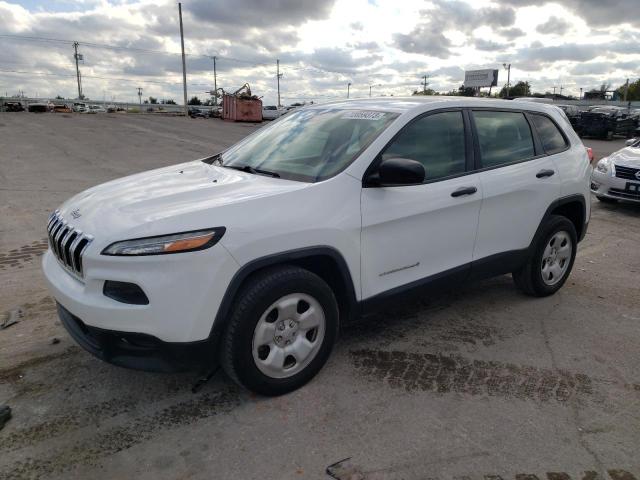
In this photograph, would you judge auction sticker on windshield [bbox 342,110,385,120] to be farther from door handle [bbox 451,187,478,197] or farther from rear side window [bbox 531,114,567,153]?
rear side window [bbox 531,114,567,153]

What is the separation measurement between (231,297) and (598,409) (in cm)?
222

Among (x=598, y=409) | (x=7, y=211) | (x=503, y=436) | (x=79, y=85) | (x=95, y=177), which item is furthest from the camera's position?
(x=79, y=85)

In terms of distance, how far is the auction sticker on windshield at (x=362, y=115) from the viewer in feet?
11.6

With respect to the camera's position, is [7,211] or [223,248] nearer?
[223,248]

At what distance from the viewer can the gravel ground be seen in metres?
2.52

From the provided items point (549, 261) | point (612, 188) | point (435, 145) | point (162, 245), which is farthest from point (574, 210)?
point (612, 188)

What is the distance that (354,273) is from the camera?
3.17 metres

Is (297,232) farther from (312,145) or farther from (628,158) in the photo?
(628,158)

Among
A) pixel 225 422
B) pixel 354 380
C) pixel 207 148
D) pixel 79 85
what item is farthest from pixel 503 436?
pixel 79 85

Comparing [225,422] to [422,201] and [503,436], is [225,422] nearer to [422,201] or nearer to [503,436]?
[503,436]

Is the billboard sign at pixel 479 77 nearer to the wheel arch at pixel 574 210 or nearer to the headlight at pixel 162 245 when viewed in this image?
the wheel arch at pixel 574 210

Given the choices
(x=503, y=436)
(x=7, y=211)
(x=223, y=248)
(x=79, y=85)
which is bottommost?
(x=503, y=436)

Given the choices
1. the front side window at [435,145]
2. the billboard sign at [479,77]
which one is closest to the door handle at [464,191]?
the front side window at [435,145]

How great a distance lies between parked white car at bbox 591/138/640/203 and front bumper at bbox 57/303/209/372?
820 centimetres
